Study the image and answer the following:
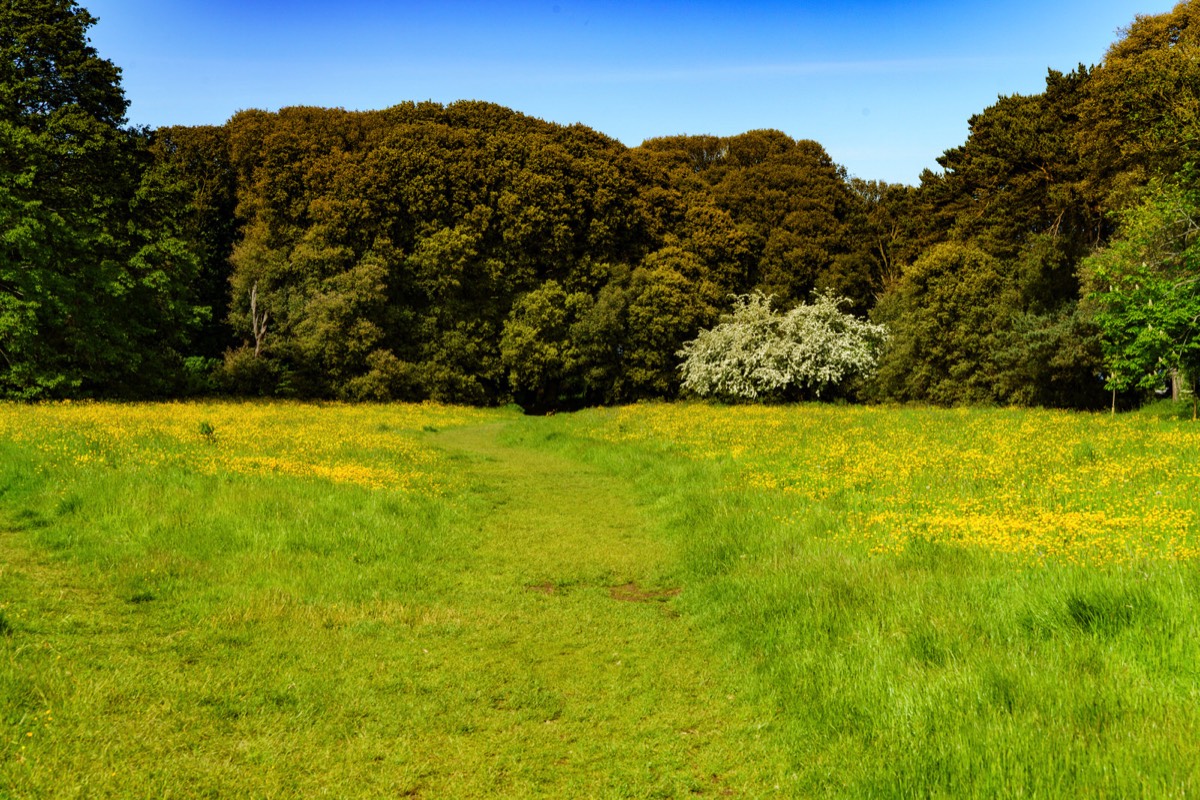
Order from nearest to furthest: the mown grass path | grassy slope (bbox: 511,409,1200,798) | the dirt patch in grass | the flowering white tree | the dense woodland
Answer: grassy slope (bbox: 511,409,1200,798) < the mown grass path < the dirt patch in grass < the dense woodland < the flowering white tree

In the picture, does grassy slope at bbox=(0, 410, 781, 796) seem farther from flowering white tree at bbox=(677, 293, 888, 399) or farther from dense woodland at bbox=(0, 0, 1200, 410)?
flowering white tree at bbox=(677, 293, 888, 399)

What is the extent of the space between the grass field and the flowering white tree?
20807 mm

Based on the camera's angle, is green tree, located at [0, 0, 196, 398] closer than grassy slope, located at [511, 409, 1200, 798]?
No

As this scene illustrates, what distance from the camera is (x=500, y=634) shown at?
768cm

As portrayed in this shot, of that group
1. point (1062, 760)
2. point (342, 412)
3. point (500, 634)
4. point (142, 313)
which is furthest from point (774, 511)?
point (142, 313)

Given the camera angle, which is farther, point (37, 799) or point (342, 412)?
point (342, 412)

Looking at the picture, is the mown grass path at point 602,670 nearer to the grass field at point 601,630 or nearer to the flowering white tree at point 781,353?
the grass field at point 601,630

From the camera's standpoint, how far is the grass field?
188 inches

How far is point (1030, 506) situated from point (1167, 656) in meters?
5.39

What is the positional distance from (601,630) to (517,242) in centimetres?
3549

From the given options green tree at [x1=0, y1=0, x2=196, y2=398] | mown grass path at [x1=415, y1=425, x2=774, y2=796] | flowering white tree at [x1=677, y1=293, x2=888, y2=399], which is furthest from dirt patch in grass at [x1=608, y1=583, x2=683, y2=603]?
flowering white tree at [x1=677, y1=293, x2=888, y2=399]

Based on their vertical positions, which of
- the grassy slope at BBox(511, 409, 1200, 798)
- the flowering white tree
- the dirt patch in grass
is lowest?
the dirt patch in grass

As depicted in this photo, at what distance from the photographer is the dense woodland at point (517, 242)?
26.0 metres

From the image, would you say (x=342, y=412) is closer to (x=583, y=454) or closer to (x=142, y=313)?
(x=142, y=313)
